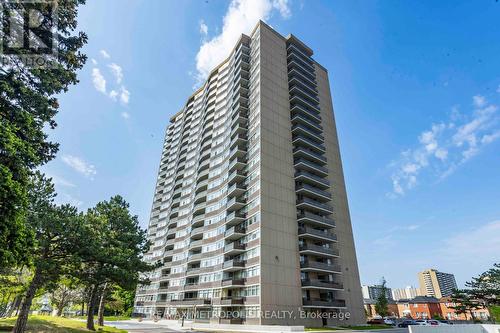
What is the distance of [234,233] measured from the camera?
164 feet

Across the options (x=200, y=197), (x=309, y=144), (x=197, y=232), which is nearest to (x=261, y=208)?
(x=309, y=144)

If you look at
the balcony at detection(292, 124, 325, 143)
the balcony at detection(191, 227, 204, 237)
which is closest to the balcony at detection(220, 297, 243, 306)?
the balcony at detection(191, 227, 204, 237)

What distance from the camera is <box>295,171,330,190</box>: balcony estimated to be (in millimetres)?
53594

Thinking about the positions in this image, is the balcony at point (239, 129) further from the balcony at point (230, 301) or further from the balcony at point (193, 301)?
the balcony at point (193, 301)

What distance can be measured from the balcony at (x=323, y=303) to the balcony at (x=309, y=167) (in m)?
23.6

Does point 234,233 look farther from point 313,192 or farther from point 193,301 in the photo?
point 193,301

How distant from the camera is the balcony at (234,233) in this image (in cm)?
4999

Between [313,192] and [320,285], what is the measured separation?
16.2 meters

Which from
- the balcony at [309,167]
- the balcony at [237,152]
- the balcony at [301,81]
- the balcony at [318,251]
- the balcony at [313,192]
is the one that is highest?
the balcony at [301,81]

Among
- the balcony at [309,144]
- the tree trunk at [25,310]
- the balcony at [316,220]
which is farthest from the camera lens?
the balcony at [309,144]

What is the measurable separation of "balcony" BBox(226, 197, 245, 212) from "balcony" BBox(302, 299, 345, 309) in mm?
19236

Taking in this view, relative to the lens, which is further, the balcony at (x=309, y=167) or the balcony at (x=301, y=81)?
the balcony at (x=301, y=81)

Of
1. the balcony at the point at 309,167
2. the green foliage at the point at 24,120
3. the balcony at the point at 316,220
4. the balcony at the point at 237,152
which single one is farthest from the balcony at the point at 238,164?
the green foliage at the point at 24,120

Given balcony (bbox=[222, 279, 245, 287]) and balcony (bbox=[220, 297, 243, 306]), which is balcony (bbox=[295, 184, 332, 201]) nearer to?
balcony (bbox=[222, 279, 245, 287])
